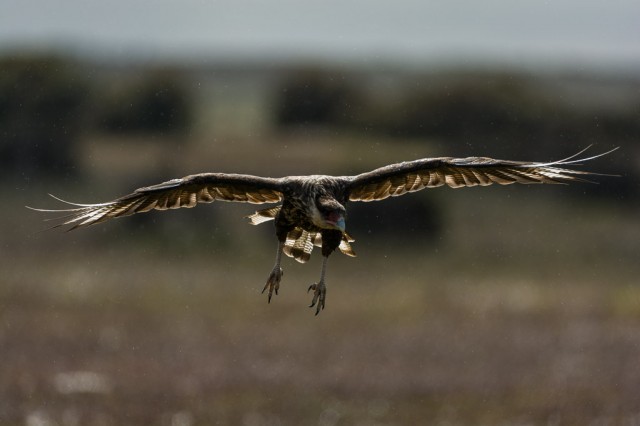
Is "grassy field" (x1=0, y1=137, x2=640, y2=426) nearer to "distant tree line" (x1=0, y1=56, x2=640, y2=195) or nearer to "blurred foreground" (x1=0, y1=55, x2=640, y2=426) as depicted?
"blurred foreground" (x1=0, y1=55, x2=640, y2=426)

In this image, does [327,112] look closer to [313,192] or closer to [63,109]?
[63,109]

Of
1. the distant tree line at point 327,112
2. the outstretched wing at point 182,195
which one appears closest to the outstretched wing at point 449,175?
the outstretched wing at point 182,195

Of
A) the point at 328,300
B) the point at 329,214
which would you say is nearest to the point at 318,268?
the point at 328,300

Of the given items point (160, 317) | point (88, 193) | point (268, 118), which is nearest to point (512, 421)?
point (160, 317)

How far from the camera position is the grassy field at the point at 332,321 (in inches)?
774

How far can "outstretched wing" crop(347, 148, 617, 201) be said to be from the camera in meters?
12.9

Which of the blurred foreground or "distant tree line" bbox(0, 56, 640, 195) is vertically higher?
"distant tree line" bbox(0, 56, 640, 195)

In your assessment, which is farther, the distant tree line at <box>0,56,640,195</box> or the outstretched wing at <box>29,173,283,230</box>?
the distant tree line at <box>0,56,640,195</box>

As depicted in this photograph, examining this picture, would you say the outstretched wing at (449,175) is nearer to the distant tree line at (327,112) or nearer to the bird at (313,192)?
the bird at (313,192)

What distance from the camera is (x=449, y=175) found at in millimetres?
13570

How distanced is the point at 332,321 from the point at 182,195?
13.9m

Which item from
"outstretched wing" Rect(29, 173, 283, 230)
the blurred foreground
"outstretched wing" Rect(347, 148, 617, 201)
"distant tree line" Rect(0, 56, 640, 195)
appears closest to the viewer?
"outstretched wing" Rect(29, 173, 283, 230)

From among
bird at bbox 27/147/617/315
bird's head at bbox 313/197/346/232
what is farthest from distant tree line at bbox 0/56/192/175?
bird's head at bbox 313/197/346/232

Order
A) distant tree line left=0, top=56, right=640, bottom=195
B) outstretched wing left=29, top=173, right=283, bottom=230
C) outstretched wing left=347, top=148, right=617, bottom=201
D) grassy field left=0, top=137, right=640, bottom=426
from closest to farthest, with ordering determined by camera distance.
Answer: outstretched wing left=29, top=173, right=283, bottom=230
outstretched wing left=347, top=148, right=617, bottom=201
grassy field left=0, top=137, right=640, bottom=426
distant tree line left=0, top=56, right=640, bottom=195
